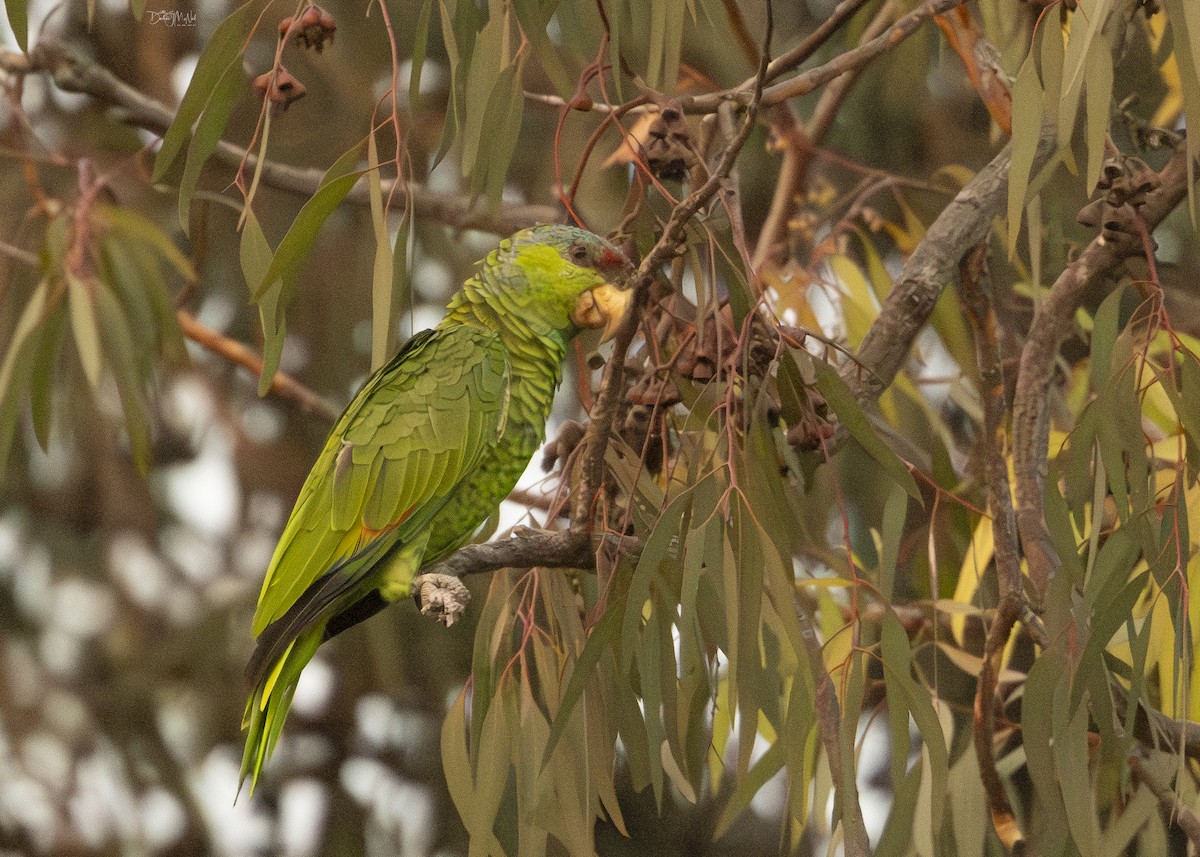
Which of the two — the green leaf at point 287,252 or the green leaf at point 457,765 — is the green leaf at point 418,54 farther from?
the green leaf at point 457,765

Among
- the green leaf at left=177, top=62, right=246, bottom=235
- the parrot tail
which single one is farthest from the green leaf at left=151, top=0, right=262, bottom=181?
the parrot tail

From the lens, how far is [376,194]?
1186 millimetres

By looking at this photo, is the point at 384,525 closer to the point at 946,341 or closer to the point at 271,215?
the point at 946,341

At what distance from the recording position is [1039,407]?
1.52 m

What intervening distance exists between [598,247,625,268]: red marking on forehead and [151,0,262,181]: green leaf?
1.35 ft

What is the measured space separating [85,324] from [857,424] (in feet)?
3.55

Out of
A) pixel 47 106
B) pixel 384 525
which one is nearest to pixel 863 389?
pixel 384 525

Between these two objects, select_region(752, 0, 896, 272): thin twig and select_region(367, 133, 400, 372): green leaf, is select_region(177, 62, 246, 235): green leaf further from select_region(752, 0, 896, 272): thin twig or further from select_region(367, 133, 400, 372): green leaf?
select_region(752, 0, 896, 272): thin twig

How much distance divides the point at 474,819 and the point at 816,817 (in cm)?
41

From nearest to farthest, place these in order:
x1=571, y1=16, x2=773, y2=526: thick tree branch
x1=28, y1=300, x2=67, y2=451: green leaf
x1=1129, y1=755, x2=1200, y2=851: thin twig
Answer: x1=571, y1=16, x2=773, y2=526: thick tree branch, x1=1129, y1=755, x2=1200, y2=851: thin twig, x1=28, y1=300, x2=67, y2=451: green leaf

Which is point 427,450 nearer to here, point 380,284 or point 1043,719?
point 380,284

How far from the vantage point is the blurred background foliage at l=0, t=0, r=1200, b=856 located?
3.73 feet

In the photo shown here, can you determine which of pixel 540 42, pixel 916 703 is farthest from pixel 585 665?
pixel 540 42
